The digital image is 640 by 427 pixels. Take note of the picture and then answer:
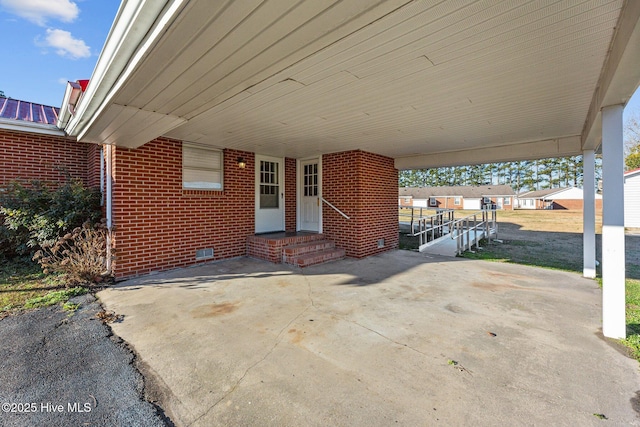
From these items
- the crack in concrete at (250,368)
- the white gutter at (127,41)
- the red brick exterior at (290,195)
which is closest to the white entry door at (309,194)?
the red brick exterior at (290,195)

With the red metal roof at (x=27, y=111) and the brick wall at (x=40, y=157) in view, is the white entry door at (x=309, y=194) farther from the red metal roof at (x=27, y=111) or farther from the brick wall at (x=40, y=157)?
the red metal roof at (x=27, y=111)

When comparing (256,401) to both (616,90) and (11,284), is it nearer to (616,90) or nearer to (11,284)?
(616,90)

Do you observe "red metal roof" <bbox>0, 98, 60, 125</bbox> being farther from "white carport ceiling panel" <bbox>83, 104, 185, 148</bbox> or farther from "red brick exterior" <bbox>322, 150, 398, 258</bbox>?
"red brick exterior" <bbox>322, 150, 398, 258</bbox>

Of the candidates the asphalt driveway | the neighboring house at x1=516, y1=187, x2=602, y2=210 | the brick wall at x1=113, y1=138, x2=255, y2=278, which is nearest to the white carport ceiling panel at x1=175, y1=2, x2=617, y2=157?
the brick wall at x1=113, y1=138, x2=255, y2=278

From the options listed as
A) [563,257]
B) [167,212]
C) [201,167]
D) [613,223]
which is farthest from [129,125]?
[563,257]

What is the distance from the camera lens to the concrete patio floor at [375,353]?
1876mm

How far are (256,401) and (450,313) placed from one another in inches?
105

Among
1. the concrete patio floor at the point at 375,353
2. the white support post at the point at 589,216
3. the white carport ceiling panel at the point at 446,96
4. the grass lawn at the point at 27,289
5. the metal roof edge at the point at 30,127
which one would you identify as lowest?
the concrete patio floor at the point at 375,353

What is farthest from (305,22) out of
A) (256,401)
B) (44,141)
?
(44,141)

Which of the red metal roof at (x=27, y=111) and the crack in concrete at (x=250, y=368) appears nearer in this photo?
the crack in concrete at (x=250, y=368)

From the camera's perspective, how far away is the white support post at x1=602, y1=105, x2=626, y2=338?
289 centimetres

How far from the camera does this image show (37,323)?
3088 mm

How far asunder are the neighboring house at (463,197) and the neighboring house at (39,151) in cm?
3655

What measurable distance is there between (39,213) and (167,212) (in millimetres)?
2121
